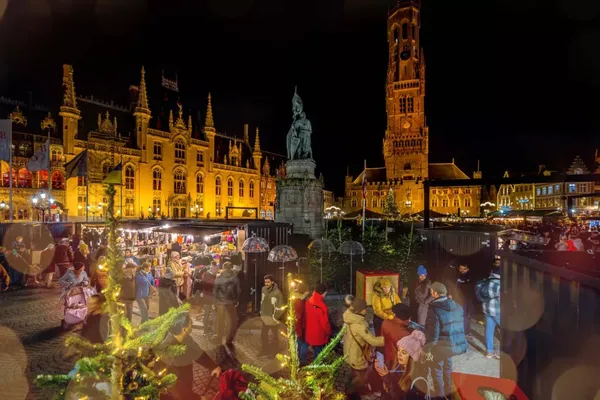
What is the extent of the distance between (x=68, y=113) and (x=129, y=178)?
9.38m

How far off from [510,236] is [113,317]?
1313cm

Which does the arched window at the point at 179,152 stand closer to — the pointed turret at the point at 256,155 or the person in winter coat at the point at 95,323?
the pointed turret at the point at 256,155

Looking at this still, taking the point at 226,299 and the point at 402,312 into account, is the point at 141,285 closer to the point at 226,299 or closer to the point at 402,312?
the point at 226,299

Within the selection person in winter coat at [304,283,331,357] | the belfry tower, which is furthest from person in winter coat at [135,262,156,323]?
the belfry tower

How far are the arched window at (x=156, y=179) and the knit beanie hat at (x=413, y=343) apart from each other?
4355 cm

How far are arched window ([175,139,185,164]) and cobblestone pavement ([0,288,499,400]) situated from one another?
37.2 metres

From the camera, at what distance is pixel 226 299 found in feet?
25.1

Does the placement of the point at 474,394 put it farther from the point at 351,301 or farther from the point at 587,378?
the point at 351,301

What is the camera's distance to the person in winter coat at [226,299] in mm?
7617

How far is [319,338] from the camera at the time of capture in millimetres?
5730

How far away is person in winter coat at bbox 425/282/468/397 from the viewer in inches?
193

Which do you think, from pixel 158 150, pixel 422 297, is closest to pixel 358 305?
pixel 422 297

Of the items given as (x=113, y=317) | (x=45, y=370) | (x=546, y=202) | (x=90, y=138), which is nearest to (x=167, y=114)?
(x=90, y=138)

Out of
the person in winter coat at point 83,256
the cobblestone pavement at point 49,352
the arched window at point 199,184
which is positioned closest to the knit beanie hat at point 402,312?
the cobblestone pavement at point 49,352
